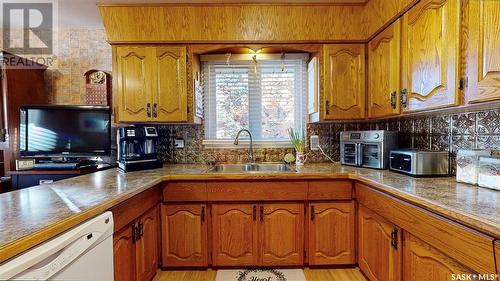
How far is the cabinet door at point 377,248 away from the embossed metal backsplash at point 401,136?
658mm

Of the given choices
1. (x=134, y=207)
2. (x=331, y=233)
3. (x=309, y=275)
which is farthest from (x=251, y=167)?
(x=134, y=207)

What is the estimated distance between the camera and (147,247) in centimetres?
174

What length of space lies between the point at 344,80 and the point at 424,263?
156cm

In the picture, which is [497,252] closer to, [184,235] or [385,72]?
[385,72]

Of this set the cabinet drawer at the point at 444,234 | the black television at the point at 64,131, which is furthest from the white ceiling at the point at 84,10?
the cabinet drawer at the point at 444,234

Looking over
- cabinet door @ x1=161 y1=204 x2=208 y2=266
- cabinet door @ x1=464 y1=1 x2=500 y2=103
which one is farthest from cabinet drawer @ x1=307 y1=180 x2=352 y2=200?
cabinet door @ x1=464 y1=1 x2=500 y2=103

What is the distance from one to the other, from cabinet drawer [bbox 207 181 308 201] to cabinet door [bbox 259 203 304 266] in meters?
0.08

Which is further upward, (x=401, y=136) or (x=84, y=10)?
(x=84, y=10)

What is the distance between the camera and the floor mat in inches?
75.5

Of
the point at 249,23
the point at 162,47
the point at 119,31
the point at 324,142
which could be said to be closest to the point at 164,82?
the point at 162,47

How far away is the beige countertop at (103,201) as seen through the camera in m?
0.81

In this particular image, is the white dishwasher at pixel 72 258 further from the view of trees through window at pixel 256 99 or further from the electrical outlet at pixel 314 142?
the electrical outlet at pixel 314 142

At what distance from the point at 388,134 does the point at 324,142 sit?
0.70 meters

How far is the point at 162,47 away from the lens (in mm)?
2221
